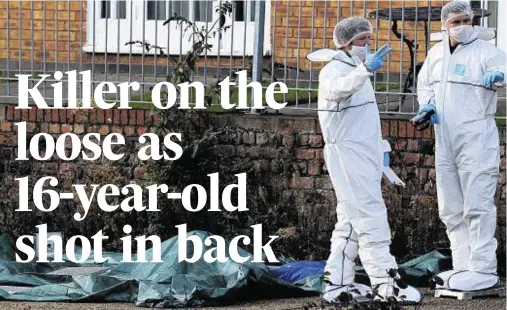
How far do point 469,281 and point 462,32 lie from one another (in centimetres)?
161

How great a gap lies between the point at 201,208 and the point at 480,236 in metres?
2.51

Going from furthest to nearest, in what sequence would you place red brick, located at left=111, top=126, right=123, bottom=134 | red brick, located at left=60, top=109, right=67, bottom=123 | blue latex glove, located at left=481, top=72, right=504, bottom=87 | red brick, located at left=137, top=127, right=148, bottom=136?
red brick, located at left=60, top=109, right=67, bottom=123 < red brick, located at left=111, top=126, right=123, bottom=134 < red brick, located at left=137, top=127, right=148, bottom=136 < blue latex glove, located at left=481, top=72, right=504, bottom=87

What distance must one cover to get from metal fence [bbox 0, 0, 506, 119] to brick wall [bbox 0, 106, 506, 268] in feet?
0.94

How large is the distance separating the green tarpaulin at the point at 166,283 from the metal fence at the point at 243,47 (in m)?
1.83

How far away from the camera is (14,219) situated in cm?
1164

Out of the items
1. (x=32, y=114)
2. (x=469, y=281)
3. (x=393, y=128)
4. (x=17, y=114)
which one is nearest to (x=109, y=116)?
(x=32, y=114)

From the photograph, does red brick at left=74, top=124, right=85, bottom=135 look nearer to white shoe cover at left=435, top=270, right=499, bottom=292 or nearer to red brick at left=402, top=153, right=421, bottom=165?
red brick at left=402, top=153, right=421, bottom=165

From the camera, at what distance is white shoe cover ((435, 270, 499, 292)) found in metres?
9.73

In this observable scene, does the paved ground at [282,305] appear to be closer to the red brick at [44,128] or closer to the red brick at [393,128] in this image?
the red brick at [393,128]

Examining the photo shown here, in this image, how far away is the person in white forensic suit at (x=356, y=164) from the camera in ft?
30.1

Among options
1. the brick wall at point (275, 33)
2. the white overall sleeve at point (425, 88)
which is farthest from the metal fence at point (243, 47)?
the white overall sleeve at point (425, 88)

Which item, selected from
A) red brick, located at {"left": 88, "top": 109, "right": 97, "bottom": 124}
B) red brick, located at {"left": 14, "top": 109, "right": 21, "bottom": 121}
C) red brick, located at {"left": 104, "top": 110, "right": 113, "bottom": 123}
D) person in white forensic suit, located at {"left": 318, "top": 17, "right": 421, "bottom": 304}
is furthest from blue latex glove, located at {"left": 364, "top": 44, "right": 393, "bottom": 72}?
red brick, located at {"left": 14, "top": 109, "right": 21, "bottom": 121}

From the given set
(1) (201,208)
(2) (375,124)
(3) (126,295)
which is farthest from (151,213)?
(2) (375,124)

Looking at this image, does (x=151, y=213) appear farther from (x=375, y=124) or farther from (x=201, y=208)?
(x=375, y=124)
